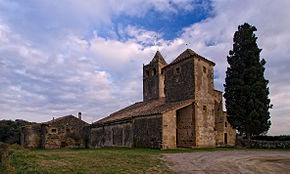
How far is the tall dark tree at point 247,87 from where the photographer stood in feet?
69.5

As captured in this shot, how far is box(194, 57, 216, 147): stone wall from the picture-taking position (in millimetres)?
20391

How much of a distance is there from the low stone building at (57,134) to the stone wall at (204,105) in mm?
16973

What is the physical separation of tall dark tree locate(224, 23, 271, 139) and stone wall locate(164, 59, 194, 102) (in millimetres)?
5106

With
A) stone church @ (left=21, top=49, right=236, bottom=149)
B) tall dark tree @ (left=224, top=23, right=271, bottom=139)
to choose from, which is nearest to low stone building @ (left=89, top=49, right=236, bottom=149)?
stone church @ (left=21, top=49, right=236, bottom=149)

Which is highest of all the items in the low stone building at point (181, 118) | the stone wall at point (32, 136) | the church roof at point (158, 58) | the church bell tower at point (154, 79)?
the church roof at point (158, 58)

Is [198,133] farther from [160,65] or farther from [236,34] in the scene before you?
[160,65]

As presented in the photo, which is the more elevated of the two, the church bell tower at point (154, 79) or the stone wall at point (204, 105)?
the church bell tower at point (154, 79)

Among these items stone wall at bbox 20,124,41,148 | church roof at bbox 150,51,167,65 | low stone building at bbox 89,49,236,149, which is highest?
church roof at bbox 150,51,167,65

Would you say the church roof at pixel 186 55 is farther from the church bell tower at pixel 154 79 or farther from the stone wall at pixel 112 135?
the church bell tower at pixel 154 79

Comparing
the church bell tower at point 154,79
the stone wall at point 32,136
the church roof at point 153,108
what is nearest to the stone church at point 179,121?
the church roof at point 153,108

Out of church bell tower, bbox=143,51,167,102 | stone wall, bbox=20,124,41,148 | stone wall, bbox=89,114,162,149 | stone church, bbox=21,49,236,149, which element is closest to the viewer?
stone wall, bbox=89,114,162,149

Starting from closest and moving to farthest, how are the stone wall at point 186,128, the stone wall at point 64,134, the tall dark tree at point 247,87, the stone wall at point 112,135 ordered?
the stone wall at point 186,128, the tall dark tree at point 247,87, the stone wall at point 112,135, the stone wall at point 64,134

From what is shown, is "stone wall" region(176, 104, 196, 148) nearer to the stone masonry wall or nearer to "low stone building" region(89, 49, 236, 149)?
"low stone building" region(89, 49, 236, 149)

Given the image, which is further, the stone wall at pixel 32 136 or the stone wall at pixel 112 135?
the stone wall at pixel 32 136
